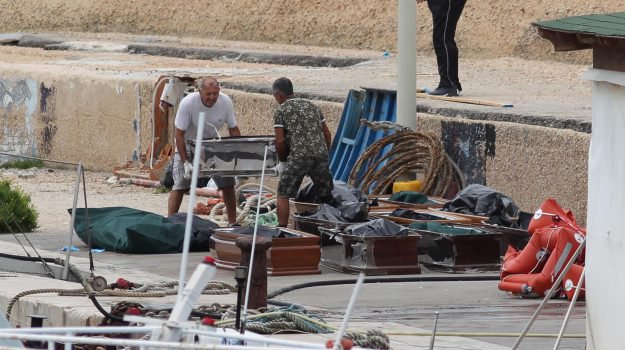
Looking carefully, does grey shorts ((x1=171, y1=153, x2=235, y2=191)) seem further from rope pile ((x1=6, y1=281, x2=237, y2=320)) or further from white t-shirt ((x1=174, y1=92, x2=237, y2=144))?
rope pile ((x1=6, y1=281, x2=237, y2=320))

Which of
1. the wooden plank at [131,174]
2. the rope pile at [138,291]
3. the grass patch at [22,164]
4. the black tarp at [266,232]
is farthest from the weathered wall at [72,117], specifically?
the rope pile at [138,291]

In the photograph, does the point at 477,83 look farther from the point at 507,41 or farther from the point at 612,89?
the point at 612,89

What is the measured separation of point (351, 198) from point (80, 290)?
13.6 ft

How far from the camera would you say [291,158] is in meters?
14.2

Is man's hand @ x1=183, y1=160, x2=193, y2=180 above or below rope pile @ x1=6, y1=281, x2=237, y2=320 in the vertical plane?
above

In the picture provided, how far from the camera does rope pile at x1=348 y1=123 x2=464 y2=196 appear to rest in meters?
15.8

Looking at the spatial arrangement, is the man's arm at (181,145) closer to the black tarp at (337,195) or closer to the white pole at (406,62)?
the black tarp at (337,195)

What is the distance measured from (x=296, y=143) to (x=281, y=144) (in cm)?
18

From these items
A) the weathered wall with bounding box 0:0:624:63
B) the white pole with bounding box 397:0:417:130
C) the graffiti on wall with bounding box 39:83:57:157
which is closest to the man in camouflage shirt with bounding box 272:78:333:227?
the white pole with bounding box 397:0:417:130

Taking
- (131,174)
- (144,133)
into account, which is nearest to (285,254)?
(131,174)

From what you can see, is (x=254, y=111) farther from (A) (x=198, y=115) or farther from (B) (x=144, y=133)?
(A) (x=198, y=115)

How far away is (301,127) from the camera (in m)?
14.0

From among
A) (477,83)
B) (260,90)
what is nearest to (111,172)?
(260,90)

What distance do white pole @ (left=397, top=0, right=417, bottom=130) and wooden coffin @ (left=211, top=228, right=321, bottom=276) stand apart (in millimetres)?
3760
